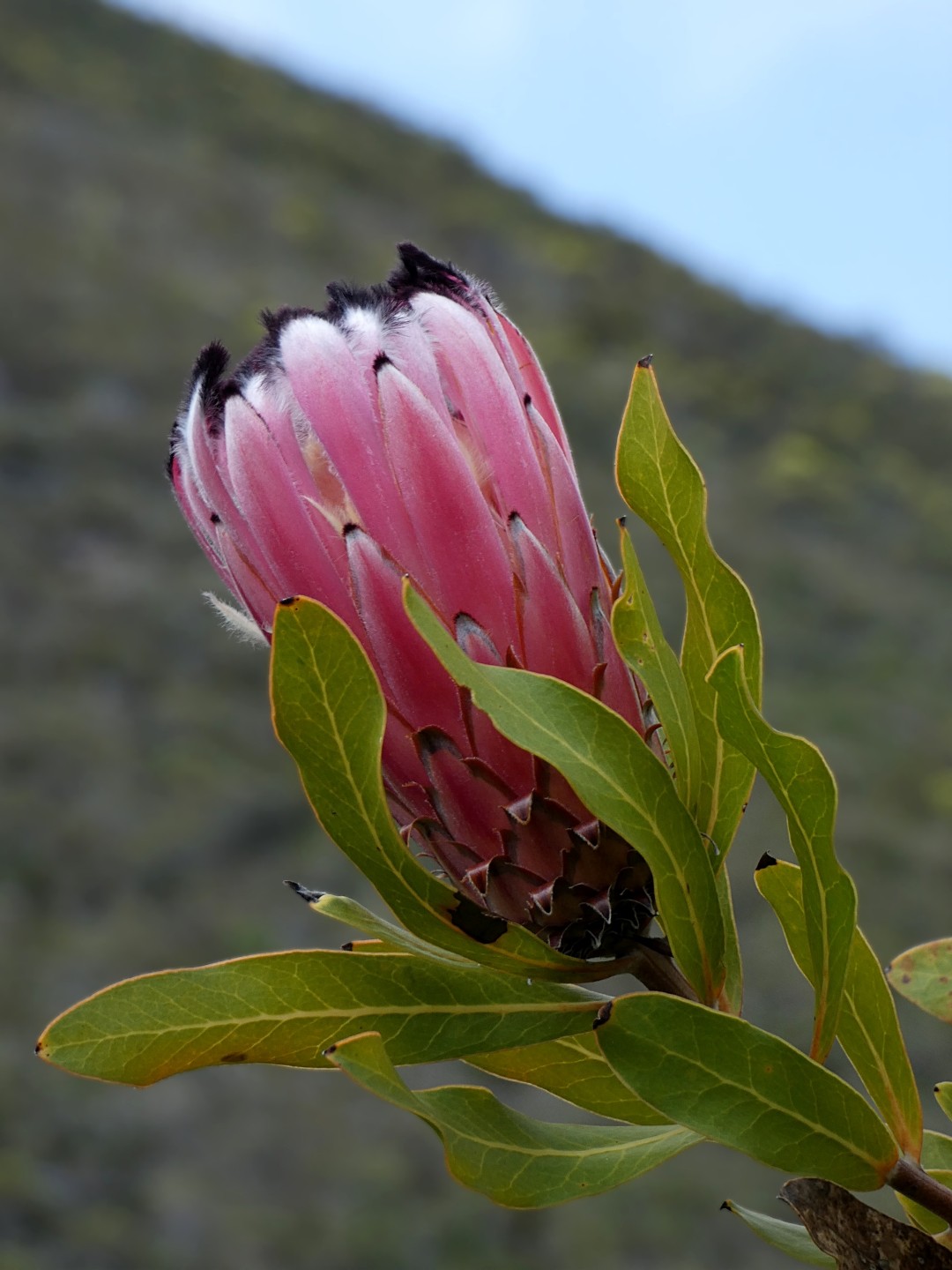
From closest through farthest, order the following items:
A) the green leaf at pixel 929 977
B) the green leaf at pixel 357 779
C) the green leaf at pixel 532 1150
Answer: the green leaf at pixel 357 779 < the green leaf at pixel 532 1150 < the green leaf at pixel 929 977

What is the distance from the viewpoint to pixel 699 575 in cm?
71

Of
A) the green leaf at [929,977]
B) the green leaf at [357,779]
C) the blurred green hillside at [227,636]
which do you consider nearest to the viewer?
the green leaf at [357,779]

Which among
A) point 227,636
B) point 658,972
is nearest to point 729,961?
point 658,972

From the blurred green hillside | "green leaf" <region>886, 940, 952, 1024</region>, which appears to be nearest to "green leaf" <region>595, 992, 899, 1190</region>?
"green leaf" <region>886, 940, 952, 1024</region>

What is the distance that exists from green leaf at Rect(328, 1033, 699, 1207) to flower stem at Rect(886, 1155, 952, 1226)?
11cm

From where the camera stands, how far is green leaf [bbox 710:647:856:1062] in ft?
1.98

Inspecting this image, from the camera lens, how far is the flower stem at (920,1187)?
2.02 ft

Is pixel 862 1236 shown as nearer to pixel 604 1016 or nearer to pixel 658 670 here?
pixel 604 1016

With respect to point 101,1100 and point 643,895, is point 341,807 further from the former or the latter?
point 101,1100

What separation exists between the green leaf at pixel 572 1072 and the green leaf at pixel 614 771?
136 mm

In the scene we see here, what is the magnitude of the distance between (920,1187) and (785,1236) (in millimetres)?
155

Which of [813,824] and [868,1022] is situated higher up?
[813,824]

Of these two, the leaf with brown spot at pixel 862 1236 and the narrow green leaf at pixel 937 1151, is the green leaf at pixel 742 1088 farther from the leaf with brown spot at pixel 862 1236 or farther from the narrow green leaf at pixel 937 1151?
the narrow green leaf at pixel 937 1151

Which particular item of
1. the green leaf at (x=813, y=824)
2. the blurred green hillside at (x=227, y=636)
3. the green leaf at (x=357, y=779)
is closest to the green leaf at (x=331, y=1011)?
the green leaf at (x=357, y=779)
